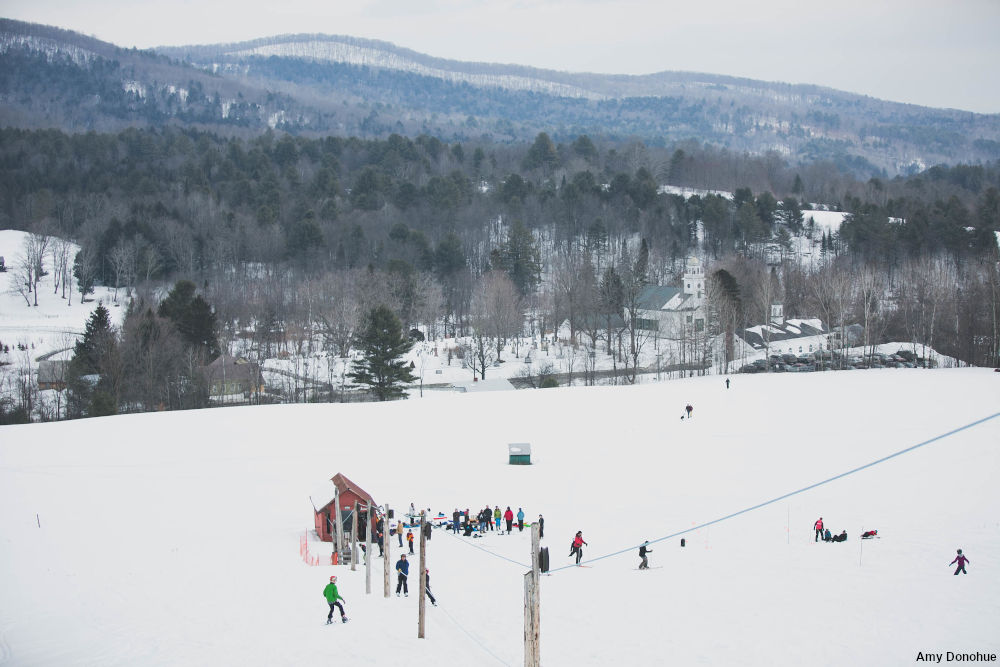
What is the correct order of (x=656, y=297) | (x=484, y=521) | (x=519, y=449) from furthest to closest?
(x=656, y=297), (x=519, y=449), (x=484, y=521)

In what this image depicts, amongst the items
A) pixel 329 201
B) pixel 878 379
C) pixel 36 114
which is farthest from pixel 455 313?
pixel 36 114

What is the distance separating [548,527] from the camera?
2350 centimetres

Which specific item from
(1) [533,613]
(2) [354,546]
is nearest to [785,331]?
(2) [354,546]

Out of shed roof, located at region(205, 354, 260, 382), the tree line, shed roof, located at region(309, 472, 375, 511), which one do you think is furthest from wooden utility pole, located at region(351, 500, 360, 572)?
shed roof, located at region(205, 354, 260, 382)

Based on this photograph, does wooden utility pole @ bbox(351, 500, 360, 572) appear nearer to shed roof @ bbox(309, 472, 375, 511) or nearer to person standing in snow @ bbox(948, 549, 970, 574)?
shed roof @ bbox(309, 472, 375, 511)

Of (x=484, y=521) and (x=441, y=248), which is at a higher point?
(x=441, y=248)

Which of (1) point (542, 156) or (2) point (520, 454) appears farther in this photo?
(1) point (542, 156)

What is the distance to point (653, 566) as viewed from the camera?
2033 centimetres

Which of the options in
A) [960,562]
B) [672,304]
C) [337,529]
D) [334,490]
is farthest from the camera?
[672,304]

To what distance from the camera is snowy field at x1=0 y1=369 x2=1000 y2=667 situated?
15547 mm

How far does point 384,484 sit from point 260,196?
8285cm

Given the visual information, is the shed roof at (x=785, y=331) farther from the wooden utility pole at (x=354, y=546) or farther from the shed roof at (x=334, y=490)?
the wooden utility pole at (x=354, y=546)

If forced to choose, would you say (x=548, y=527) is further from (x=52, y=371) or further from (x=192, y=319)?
(x=52, y=371)

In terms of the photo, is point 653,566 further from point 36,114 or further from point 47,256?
point 36,114
